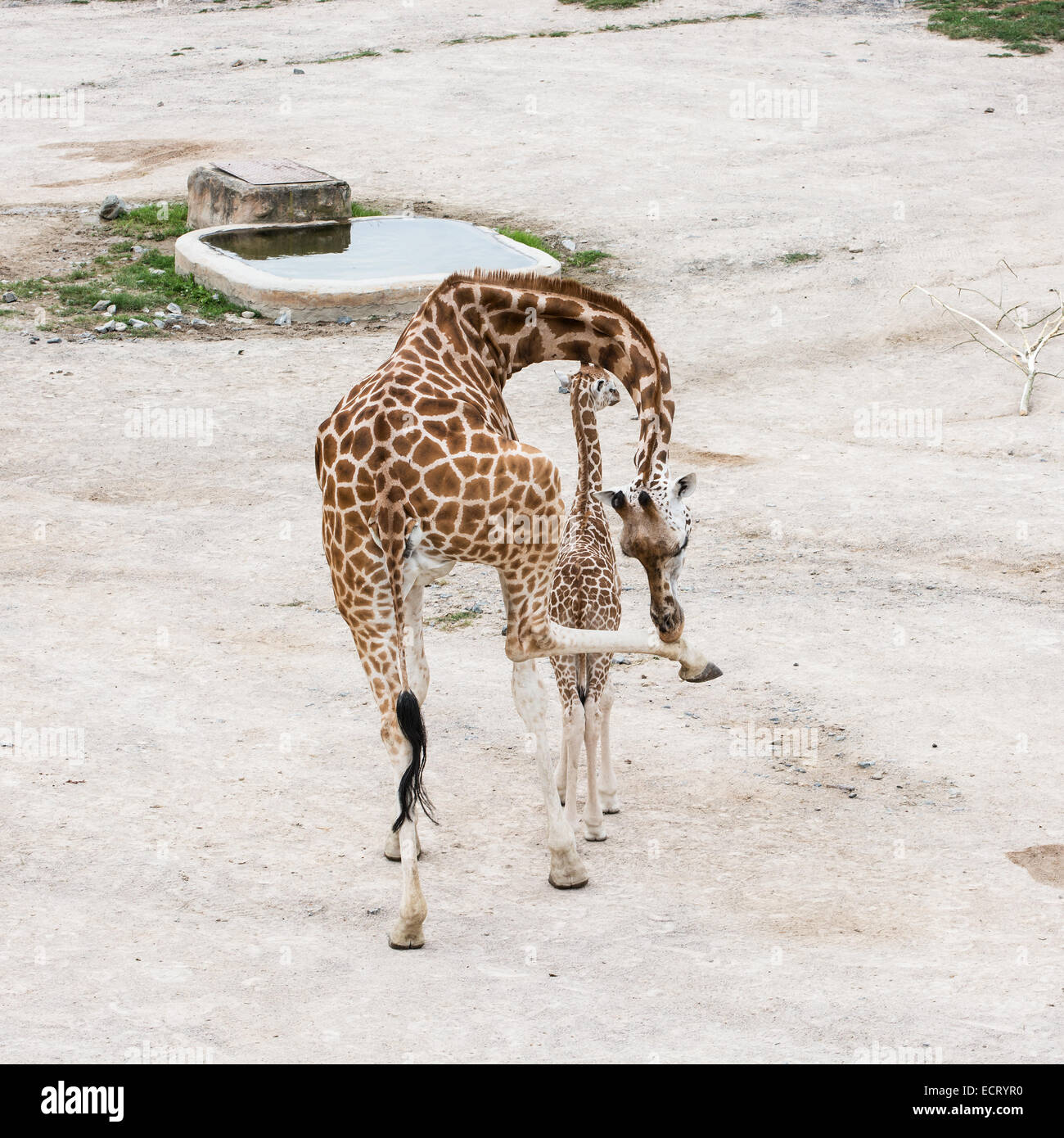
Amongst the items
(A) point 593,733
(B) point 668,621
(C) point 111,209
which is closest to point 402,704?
(B) point 668,621

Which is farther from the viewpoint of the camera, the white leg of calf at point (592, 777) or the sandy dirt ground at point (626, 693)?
the white leg of calf at point (592, 777)

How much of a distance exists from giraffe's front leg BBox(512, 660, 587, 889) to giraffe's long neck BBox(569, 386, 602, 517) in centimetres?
110

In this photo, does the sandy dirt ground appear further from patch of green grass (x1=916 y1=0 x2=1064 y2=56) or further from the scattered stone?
patch of green grass (x1=916 y1=0 x2=1064 y2=56)

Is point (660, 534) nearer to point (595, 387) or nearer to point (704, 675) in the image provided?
point (704, 675)

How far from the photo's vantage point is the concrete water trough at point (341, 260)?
14891 mm

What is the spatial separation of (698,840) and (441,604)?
3247mm

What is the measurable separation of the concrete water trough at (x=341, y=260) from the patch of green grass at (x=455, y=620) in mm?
6059

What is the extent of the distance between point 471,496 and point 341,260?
36.1 ft

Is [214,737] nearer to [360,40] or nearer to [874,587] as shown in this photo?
[874,587]

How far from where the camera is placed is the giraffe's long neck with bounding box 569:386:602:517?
7.13 m

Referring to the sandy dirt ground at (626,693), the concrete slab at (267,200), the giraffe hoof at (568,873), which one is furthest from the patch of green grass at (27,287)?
the giraffe hoof at (568,873)

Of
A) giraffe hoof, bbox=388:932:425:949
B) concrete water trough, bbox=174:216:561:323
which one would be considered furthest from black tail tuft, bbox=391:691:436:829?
concrete water trough, bbox=174:216:561:323

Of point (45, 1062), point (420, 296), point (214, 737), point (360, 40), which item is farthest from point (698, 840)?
point (360, 40)

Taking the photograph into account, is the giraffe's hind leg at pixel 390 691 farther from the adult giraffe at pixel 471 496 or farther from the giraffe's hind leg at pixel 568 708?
the giraffe's hind leg at pixel 568 708
